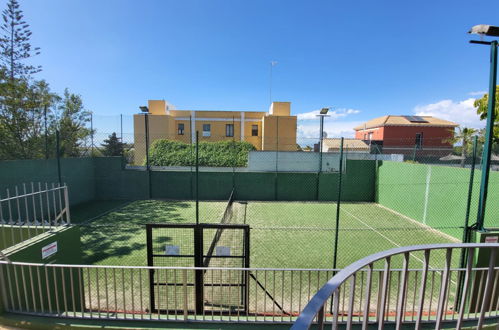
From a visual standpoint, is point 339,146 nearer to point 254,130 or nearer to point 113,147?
point 254,130

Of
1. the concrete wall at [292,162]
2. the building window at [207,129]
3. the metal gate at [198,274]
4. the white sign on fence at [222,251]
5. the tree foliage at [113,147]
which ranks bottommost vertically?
the metal gate at [198,274]

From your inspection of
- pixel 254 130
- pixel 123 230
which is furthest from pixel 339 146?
pixel 123 230

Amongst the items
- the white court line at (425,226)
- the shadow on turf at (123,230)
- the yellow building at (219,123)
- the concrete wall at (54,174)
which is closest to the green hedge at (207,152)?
the concrete wall at (54,174)

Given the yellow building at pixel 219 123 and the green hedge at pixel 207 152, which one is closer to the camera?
the green hedge at pixel 207 152

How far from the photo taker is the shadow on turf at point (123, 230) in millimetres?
6070

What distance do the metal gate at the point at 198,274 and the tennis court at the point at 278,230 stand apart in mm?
472

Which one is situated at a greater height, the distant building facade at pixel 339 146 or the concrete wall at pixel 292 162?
the distant building facade at pixel 339 146

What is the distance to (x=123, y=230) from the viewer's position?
7777 mm

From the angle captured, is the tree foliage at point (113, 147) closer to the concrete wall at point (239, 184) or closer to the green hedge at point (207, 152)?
the concrete wall at point (239, 184)

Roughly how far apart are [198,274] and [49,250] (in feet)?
7.23

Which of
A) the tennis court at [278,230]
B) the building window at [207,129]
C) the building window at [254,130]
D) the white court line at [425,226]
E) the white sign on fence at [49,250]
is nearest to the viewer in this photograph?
the white sign on fence at [49,250]

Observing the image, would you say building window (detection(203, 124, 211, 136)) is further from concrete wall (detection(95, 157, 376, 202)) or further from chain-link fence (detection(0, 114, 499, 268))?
concrete wall (detection(95, 157, 376, 202))

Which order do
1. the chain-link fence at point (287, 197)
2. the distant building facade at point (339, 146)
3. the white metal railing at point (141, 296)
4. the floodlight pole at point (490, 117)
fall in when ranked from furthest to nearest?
the distant building facade at point (339, 146) < the chain-link fence at point (287, 197) < the floodlight pole at point (490, 117) < the white metal railing at point (141, 296)

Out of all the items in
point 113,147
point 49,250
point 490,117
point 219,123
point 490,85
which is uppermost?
point 219,123
